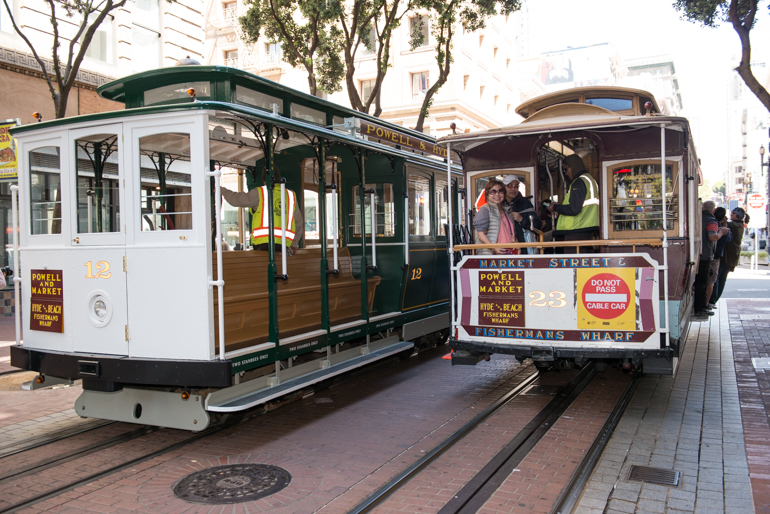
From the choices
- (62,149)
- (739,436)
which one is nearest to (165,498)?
(62,149)

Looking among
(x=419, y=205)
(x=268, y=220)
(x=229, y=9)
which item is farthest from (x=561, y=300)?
(x=229, y=9)

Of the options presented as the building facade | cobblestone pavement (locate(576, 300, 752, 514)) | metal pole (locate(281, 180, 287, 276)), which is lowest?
cobblestone pavement (locate(576, 300, 752, 514))

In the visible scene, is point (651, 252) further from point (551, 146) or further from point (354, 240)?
point (354, 240)

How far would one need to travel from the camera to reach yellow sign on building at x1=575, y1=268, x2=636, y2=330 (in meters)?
6.38

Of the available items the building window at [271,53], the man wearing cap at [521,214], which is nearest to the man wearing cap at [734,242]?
the man wearing cap at [521,214]

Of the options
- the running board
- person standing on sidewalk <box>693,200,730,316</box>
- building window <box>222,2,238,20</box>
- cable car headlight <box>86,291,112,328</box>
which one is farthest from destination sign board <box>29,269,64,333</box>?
building window <box>222,2,238,20</box>

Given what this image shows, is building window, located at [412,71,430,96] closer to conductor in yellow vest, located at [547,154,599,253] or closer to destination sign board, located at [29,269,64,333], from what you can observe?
conductor in yellow vest, located at [547,154,599,253]

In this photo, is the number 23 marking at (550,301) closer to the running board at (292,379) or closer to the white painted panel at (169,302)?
the running board at (292,379)

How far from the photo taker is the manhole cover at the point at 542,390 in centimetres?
762

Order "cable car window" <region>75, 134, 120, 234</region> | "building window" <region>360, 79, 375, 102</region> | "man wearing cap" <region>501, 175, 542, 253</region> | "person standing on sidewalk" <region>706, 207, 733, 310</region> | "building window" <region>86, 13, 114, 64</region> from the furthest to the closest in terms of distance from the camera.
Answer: "building window" <region>360, 79, 375, 102</region>, "building window" <region>86, 13, 114, 64</region>, "person standing on sidewalk" <region>706, 207, 733, 310</region>, "man wearing cap" <region>501, 175, 542, 253</region>, "cable car window" <region>75, 134, 120, 234</region>

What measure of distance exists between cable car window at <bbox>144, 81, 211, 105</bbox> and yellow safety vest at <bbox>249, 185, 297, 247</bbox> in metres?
1.12

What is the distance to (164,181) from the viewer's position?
271 inches

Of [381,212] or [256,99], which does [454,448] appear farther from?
[381,212]

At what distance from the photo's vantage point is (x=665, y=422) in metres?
6.36
